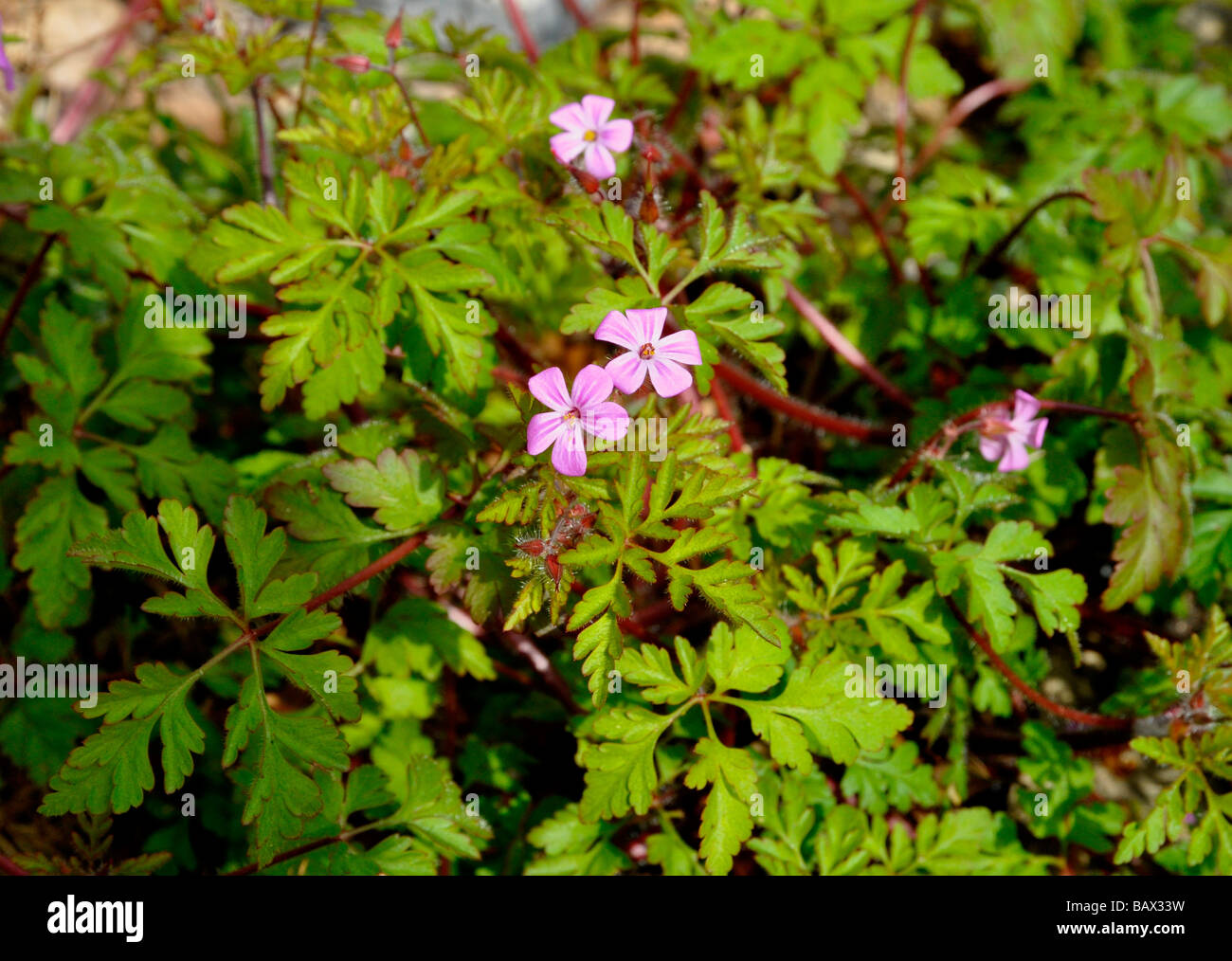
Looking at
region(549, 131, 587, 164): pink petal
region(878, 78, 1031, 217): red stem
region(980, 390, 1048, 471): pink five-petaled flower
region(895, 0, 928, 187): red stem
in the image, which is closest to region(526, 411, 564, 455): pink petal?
region(549, 131, 587, 164): pink petal

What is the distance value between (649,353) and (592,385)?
0.58 ft

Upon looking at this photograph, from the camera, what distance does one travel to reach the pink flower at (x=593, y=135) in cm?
249

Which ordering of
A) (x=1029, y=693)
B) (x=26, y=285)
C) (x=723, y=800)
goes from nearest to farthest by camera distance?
(x=723, y=800) < (x=1029, y=693) < (x=26, y=285)

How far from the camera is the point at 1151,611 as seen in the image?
10.5 ft

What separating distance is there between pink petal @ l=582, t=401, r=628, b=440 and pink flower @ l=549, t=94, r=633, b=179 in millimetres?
852

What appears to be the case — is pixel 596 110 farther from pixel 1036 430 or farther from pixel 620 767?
pixel 620 767

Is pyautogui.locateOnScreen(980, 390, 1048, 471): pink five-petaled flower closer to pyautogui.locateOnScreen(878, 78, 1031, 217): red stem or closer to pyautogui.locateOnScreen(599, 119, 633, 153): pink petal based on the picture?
pyautogui.locateOnScreen(599, 119, 633, 153): pink petal

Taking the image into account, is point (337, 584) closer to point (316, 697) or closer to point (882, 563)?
point (316, 697)

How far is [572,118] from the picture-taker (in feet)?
8.27

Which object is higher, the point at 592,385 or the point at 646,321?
the point at 646,321

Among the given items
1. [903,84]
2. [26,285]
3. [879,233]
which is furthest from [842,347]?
[26,285]

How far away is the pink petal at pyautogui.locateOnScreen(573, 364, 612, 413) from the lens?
6.49 feet
